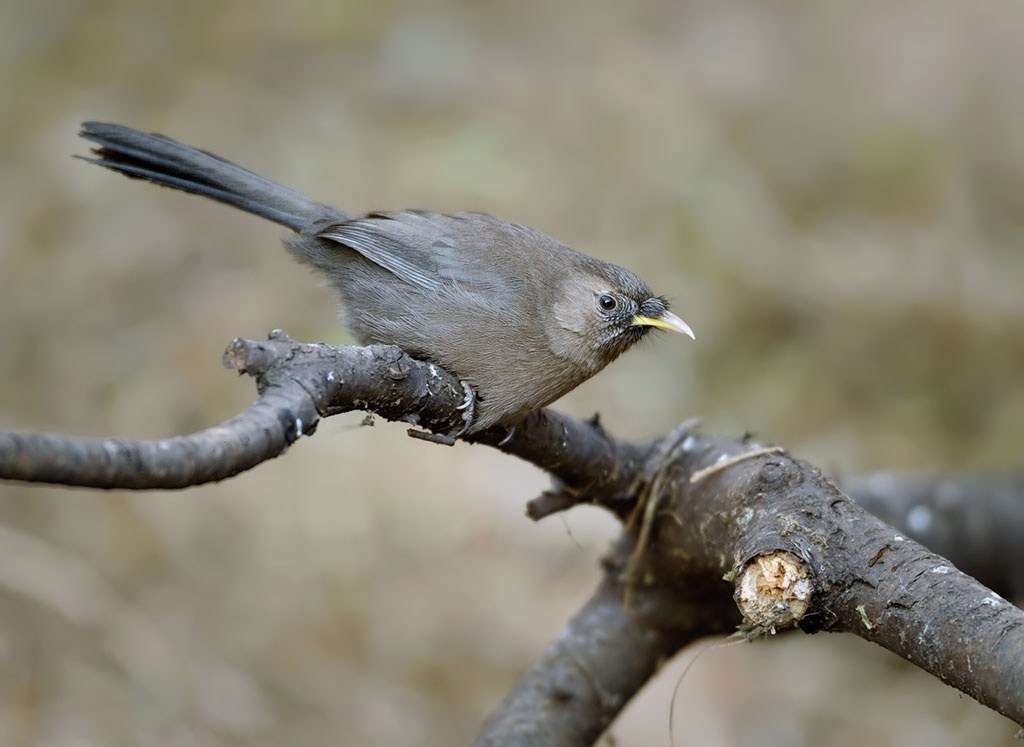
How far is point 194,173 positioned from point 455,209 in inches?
146

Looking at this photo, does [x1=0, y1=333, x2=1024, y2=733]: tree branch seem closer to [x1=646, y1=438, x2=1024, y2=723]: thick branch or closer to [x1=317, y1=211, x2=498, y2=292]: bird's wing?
[x1=646, y1=438, x2=1024, y2=723]: thick branch

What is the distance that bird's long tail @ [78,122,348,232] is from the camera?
3658 mm

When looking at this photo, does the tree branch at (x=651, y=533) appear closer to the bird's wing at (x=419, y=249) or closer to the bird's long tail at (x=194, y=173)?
the bird's wing at (x=419, y=249)

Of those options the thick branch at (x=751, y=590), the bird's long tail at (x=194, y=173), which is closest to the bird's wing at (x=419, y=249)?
the bird's long tail at (x=194, y=173)

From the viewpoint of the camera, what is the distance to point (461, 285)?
394 cm

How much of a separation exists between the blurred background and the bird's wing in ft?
8.05

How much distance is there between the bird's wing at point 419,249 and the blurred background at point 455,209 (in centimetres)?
245

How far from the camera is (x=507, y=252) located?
4117mm

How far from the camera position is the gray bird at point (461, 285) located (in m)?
3.64

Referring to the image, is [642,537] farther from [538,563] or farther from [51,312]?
[51,312]

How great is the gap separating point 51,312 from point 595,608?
4.43 m

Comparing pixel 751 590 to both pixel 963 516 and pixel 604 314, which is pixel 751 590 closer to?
pixel 604 314

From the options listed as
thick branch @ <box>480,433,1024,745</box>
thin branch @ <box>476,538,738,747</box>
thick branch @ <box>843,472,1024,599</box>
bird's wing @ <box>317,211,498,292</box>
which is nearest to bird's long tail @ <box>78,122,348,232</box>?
bird's wing @ <box>317,211,498,292</box>

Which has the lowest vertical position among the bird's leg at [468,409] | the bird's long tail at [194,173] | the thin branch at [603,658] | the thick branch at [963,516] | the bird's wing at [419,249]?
the thin branch at [603,658]
